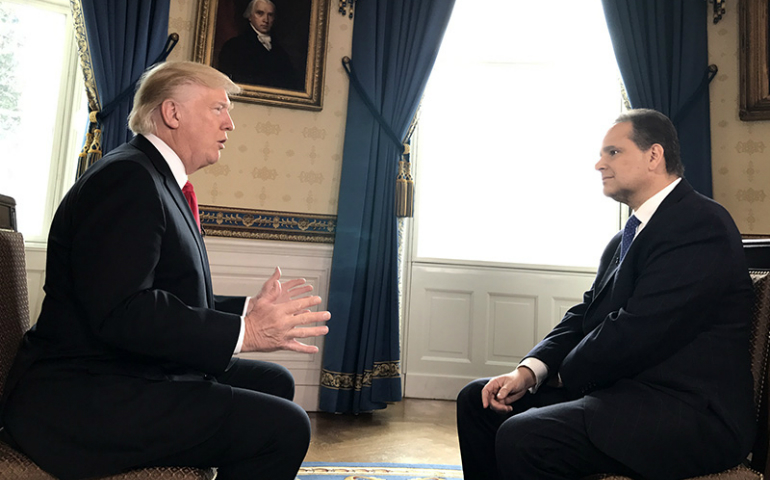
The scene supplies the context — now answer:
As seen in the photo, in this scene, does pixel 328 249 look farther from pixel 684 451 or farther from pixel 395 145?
pixel 684 451

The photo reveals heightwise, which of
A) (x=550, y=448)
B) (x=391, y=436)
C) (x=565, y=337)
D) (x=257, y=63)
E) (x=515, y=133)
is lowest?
(x=391, y=436)

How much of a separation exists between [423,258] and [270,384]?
2804 millimetres

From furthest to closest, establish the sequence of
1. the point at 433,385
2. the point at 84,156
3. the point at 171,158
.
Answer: the point at 433,385 < the point at 84,156 < the point at 171,158

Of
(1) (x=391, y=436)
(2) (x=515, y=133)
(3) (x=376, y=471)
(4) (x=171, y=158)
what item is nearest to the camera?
(4) (x=171, y=158)

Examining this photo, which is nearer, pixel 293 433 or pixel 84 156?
pixel 293 433

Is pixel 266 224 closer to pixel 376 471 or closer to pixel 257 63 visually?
pixel 257 63

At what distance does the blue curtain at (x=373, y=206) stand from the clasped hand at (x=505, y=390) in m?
2.04

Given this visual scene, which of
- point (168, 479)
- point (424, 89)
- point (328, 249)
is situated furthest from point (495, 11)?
point (168, 479)

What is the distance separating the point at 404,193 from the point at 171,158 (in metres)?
2.48

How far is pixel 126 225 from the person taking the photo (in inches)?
46.9

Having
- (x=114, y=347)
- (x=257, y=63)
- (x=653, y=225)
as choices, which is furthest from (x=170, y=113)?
(x=257, y=63)

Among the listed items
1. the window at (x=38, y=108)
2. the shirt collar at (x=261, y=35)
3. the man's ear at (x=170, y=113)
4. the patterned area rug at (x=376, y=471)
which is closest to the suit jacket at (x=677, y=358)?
the patterned area rug at (x=376, y=471)

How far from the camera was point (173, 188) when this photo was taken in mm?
1425

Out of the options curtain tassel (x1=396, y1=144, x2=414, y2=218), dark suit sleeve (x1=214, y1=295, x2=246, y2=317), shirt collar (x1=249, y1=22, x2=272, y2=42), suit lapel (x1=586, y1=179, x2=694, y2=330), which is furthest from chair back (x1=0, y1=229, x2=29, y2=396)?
shirt collar (x1=249, y1=22, x2=272, y2=42)
